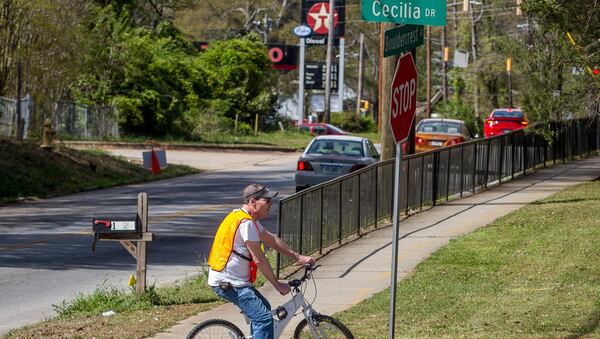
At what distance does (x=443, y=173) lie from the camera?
24.3 metres

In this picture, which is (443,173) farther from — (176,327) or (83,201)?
(176,327)

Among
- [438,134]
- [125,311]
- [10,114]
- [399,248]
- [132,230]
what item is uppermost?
Answer: [10,114]

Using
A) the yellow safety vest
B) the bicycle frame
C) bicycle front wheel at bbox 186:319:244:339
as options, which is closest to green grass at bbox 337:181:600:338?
the bicycle frame

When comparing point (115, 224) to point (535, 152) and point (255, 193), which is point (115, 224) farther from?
point (535, 152)

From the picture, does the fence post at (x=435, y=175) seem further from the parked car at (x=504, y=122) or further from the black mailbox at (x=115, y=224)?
the parked car at (x=504, y=122)

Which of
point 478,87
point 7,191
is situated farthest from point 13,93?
point 478,87

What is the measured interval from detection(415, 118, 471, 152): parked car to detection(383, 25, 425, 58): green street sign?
2405 cm

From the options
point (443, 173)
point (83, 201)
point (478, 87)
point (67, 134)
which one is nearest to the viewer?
point (443, 173)

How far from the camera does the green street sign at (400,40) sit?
980 cm

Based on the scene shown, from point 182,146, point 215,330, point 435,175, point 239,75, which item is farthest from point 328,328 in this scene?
point 239,75

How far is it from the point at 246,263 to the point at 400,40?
2.43 m

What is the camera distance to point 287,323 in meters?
9.12

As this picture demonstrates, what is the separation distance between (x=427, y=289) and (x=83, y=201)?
16.4 meters

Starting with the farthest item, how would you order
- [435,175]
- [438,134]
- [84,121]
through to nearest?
[84,121] < [438,134] < [435,175]
